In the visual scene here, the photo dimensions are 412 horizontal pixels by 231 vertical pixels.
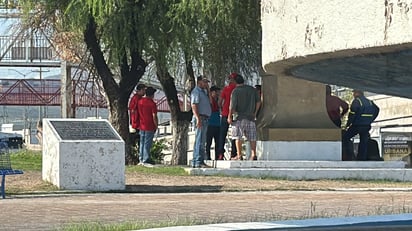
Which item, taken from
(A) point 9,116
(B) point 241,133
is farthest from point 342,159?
(A) point 9,116

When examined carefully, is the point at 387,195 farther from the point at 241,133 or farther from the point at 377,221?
the point at 377,221

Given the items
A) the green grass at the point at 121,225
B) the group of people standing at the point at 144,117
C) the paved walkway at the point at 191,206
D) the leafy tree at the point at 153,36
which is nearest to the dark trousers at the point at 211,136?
the group of people standing at the point at 144,117

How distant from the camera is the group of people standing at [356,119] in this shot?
20250 millimetres

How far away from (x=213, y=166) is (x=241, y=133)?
100 centimetres

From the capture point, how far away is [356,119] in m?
20.4

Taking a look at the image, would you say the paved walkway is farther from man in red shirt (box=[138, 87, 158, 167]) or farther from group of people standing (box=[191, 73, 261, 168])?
man in red shirt (box=[138, 87, 158, 167])

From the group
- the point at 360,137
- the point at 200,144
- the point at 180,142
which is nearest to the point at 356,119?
the point at 360,137

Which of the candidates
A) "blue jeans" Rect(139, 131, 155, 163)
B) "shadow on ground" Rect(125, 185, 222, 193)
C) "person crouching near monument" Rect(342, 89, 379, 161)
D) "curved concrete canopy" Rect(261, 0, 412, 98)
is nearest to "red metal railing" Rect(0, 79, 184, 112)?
"blue jeans" Rect(139, 131, 155, 163)

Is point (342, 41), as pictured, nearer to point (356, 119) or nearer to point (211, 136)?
point (356, 119)

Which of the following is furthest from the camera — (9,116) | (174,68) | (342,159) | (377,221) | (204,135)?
(9,116)

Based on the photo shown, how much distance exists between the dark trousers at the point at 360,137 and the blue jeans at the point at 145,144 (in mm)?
4193

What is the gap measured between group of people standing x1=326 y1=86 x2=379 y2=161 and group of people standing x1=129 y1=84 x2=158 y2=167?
374 centimetres

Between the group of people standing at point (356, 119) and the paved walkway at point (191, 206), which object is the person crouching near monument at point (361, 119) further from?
the paved walkway at point (191, 206)

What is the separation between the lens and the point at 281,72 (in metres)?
4.68
